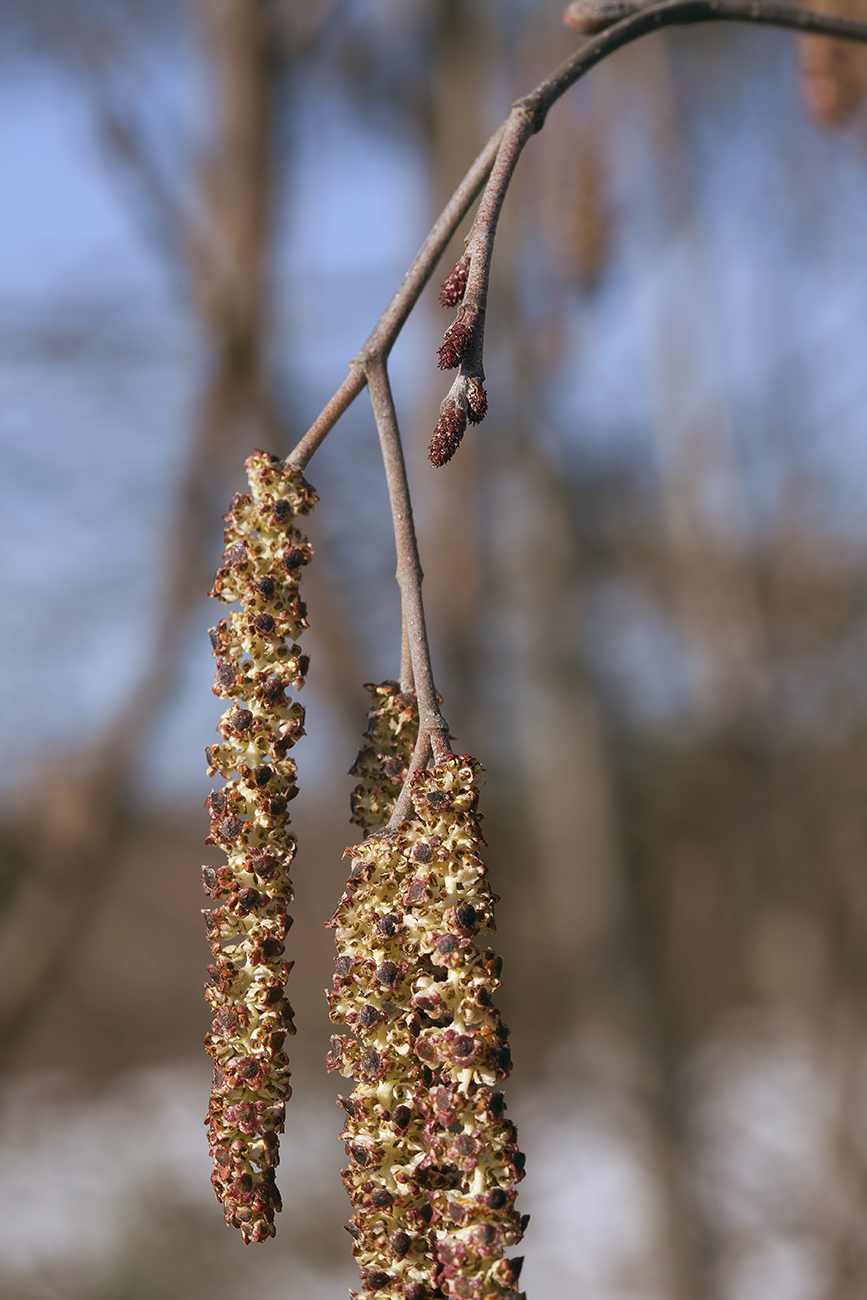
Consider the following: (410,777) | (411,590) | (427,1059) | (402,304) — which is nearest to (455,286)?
(402,304)

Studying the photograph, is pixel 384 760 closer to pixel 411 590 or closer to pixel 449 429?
pixel 411 590

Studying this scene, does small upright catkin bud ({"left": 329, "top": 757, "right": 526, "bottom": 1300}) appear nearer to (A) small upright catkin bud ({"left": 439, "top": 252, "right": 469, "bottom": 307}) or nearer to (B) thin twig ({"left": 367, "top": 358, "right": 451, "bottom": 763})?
(B) thin twig ({"left": 367, "top": 358, "right": 451, "bottom": 763})

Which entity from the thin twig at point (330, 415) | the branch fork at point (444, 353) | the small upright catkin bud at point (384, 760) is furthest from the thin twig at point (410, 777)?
the thin twig at point (330, 415)

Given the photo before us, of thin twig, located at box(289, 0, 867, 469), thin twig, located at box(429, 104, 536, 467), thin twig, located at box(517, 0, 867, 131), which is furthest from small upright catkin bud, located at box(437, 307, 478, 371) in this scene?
thin twig, located at box(517, 0, 867, 131)

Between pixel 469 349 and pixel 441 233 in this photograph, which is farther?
pixel 441 233

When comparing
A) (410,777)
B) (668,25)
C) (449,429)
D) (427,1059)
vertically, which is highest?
(668,25)

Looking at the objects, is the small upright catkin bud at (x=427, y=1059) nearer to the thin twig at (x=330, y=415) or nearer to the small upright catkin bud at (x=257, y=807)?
the small upright catkin bud at (x=257, y=807)
